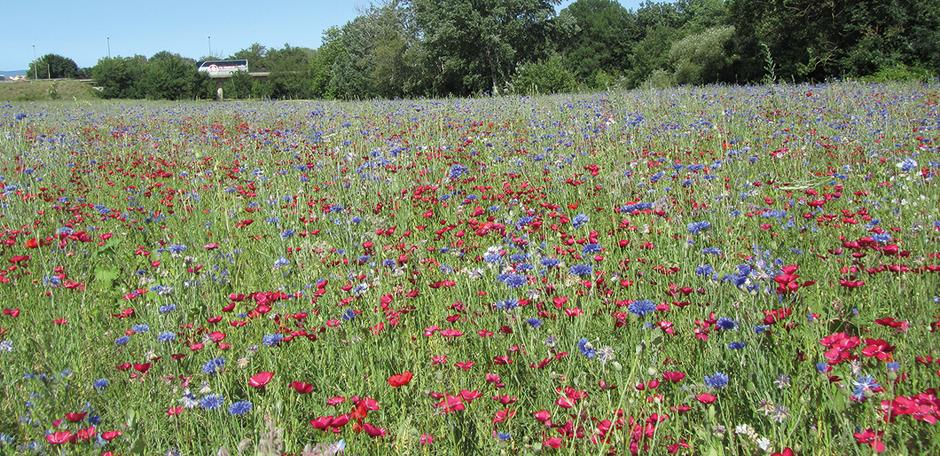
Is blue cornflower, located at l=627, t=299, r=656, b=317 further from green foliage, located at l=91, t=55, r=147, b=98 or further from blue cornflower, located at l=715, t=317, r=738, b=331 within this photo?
green foliage, located at l=91, t=55, r=147, b=98

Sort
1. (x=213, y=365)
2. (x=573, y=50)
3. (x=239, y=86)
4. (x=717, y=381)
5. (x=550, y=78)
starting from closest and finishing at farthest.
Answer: (x=717, y=381) → (x=213, y=365) → (x=550, y=78) → (x=239, y=86) → (x=573, y=50)

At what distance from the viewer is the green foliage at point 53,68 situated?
345 ft

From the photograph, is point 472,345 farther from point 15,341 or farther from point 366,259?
point 15,341

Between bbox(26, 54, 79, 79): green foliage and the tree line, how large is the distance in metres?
52.6

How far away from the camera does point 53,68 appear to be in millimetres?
106625

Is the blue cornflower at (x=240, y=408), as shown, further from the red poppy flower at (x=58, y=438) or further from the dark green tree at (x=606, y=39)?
the dark green tree at (x=606, y=39)

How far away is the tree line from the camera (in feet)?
72.6

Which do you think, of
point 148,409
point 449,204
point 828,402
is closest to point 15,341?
point 148,409

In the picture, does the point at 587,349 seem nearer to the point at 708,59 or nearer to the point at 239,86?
the point at 708,59

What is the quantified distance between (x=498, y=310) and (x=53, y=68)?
128 meters

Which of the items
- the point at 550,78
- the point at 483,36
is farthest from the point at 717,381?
the point at 483,36

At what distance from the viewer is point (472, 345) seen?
8.00ft

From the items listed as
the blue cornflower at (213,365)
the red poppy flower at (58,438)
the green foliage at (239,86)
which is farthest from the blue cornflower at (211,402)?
the green foliage at (239,86)

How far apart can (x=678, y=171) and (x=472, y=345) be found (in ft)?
7.31
